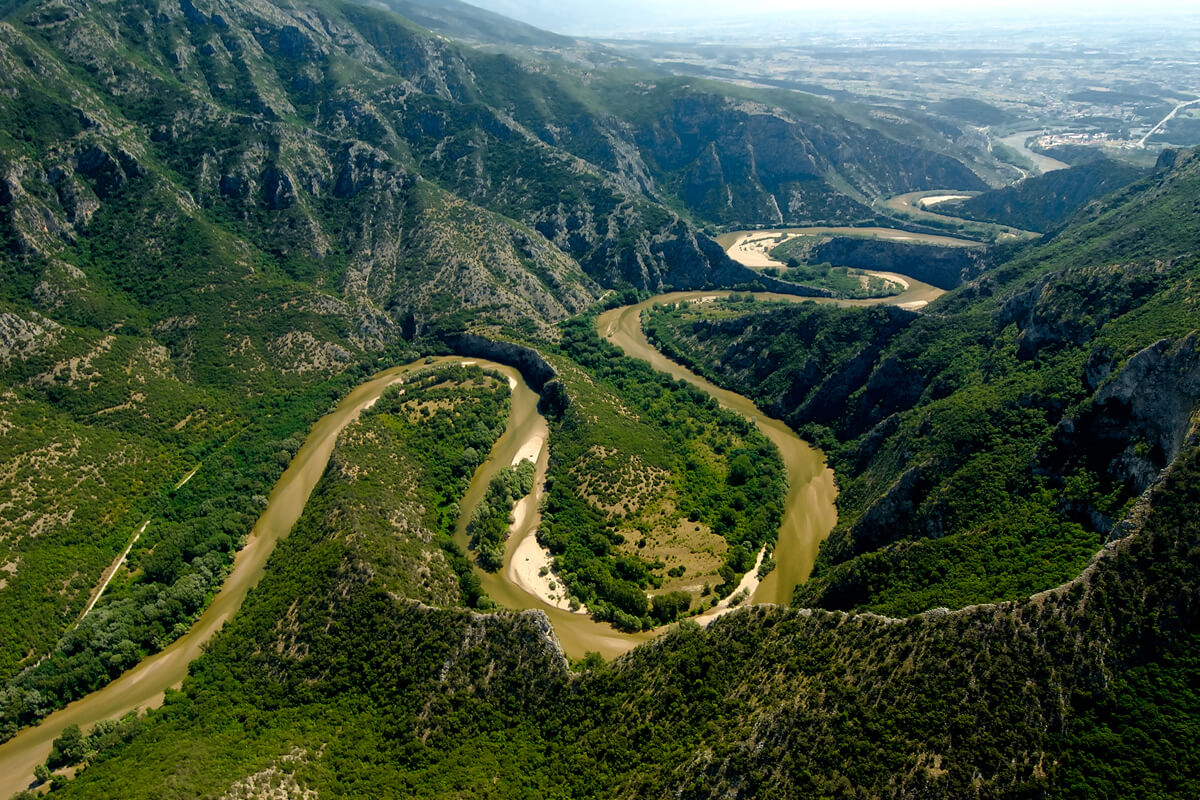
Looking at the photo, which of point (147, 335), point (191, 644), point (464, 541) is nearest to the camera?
point (191, 644)

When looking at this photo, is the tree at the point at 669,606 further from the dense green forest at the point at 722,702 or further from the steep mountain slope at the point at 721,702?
the dense green forest at the point at 722,702

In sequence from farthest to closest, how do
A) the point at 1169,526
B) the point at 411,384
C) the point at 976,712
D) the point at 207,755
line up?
1. the point at 411,384
2. the point at 207,755
3. the point at 1169,526
4. the point at 976,712

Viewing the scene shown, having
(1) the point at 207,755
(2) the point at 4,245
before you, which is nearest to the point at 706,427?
(1) the point at 207,755

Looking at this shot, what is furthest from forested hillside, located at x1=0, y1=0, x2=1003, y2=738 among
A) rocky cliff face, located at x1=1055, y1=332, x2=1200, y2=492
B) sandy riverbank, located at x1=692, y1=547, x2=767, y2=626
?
rocky cliff face, located at x1=1055, y1=332, x2=1200, y2=492

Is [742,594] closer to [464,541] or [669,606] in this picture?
[669,606]

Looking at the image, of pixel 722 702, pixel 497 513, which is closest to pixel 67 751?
pixel 497 513

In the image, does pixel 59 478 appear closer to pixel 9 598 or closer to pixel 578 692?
pixel 9 598
